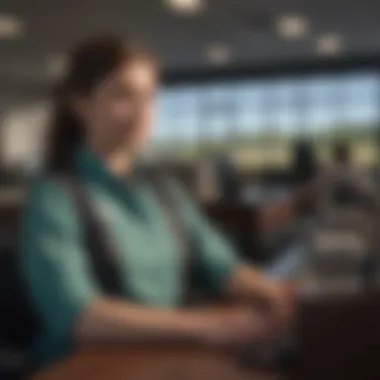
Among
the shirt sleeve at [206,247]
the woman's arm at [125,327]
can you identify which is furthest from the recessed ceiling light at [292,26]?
the woman's arm at [125,327]

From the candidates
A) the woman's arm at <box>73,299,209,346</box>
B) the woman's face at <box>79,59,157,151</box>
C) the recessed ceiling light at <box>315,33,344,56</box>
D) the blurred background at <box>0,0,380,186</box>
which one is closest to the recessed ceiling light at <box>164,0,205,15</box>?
the blurred background at <box>0,0,380,186</box>

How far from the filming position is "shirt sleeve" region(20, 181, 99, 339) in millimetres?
436

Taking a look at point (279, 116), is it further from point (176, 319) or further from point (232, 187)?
point (176, 319)

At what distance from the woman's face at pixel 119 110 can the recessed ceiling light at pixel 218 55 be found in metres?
0.20

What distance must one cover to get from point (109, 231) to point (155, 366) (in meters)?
0.08

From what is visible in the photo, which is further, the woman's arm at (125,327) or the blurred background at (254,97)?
the blurred background at (254,97)

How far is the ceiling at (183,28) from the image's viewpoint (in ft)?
2.00

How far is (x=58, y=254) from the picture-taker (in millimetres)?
435

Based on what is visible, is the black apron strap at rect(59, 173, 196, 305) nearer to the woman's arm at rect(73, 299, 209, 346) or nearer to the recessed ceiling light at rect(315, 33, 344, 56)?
the woman's arm at rect(73, 299, 209, 346)

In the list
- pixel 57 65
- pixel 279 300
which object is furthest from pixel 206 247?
pixel 57 65

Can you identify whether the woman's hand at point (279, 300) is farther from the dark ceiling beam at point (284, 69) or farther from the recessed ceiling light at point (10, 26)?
the recessed ceiling light at point (10, 26)

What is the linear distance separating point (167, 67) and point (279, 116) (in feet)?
0.33

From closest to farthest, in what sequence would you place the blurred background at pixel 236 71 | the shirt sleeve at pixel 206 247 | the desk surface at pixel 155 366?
the desk surface at pixel 155 366 → the shirt sleeve at pixel 206 247 → the blurred background at pixel 236 71

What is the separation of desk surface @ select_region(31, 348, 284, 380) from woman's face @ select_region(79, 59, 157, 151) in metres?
0.12
